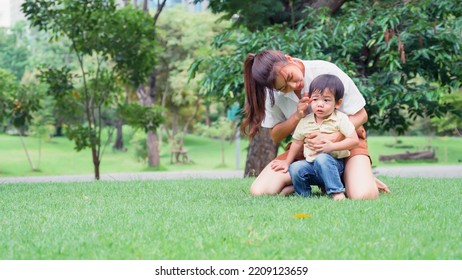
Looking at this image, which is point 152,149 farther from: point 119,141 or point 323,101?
point 323,101

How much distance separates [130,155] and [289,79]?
22.6 meters

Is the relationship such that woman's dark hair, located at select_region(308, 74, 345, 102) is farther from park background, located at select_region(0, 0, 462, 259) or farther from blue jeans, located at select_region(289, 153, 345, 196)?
park background, located at select_region(0, 0, 462, 259)

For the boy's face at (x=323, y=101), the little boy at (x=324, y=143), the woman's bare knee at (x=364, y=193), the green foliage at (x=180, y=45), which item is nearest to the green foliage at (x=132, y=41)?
the little boy at (x=324, y=143)

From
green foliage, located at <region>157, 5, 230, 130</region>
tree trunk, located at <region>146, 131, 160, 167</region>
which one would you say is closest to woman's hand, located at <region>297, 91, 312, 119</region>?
tree trunk, located at <region>146, 131, 160, 167</region>

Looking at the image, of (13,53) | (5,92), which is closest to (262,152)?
(5,92)

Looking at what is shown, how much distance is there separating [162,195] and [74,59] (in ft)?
93.8

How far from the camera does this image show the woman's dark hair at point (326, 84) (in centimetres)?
528

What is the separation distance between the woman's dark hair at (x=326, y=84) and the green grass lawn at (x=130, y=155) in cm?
1807

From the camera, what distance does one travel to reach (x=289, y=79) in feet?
17.2

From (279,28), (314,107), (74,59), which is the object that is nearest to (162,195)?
(314,107)

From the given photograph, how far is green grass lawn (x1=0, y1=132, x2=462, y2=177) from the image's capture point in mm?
26125

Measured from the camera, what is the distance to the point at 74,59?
33.5m

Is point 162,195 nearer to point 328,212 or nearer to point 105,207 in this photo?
point 105,207

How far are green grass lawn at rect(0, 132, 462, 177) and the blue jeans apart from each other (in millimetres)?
17718
